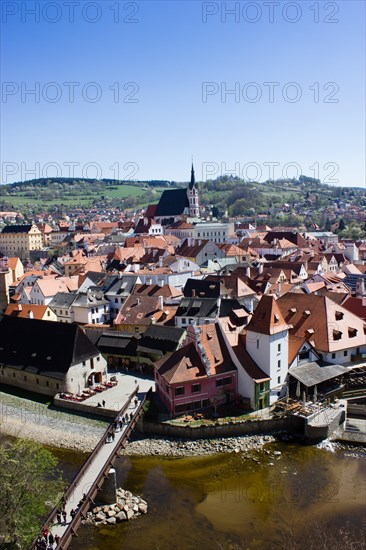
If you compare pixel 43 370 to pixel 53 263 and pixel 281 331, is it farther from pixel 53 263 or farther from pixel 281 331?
pixel 53 263

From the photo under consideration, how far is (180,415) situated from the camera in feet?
107

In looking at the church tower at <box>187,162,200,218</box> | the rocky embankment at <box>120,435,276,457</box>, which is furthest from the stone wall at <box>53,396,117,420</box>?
the church tower at <box>187,162,200,218</box>

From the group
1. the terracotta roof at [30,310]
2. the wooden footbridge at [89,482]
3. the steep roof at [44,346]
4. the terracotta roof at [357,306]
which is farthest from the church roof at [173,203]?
the wooden footbridge at [89,482]

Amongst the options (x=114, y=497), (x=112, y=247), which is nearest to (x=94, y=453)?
(x=114, y=497)

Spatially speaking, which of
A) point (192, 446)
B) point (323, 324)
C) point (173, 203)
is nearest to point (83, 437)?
point (192, 446)

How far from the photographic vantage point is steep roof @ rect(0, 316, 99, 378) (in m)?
→ 38.4

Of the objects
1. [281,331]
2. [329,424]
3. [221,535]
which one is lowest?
[221,535]

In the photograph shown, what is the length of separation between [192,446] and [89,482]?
742cm

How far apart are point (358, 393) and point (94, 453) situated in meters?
18.5

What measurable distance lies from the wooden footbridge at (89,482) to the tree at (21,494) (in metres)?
0.86

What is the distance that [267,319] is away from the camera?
3334cm

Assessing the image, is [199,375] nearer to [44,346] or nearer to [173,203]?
[44,346]

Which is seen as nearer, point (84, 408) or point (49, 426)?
point (49, 426)

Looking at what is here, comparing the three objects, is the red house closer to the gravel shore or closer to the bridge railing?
the bridge railing
